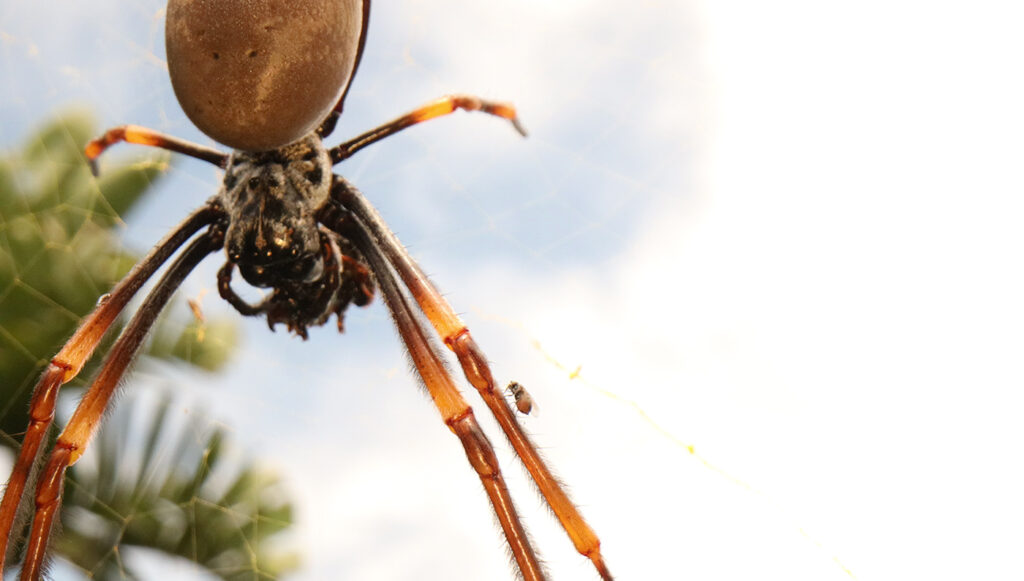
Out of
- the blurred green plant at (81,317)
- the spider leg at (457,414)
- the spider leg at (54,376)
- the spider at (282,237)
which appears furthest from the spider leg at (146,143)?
the blurred green plant at (81,317)

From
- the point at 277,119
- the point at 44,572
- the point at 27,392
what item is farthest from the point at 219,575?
the point at 277,119

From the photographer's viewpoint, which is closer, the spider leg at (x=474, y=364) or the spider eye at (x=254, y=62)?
the spider eye at (x=254, y=62)

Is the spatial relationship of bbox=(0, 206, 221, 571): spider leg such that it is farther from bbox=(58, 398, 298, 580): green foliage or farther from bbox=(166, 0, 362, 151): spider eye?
bbox=(58, 398, 298, 580): green foliage

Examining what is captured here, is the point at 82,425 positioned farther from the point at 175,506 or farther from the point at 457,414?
the point at 175,506

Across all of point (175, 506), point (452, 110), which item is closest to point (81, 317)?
point (175, 506)

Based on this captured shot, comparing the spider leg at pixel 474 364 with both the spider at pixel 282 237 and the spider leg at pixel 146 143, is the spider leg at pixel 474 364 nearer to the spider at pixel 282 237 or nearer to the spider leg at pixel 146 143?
the spider at pixel 282 237

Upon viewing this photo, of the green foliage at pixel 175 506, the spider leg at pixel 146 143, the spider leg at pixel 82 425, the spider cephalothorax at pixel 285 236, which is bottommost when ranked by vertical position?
the spider leg at pixel 82 425

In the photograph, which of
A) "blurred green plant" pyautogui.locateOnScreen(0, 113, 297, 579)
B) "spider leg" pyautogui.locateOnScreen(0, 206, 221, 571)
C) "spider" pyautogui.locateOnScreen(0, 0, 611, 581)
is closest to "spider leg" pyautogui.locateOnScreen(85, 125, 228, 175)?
"spider" pyautogui.locateOnScreen(0, 0, 611, 581)
